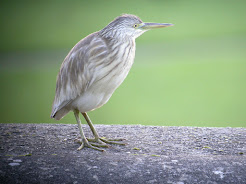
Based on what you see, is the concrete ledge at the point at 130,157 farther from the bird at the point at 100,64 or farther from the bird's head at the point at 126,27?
the bird's head at the point at 126,27

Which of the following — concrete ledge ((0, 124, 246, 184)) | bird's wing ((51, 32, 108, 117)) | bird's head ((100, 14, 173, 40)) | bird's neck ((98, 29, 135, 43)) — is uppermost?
bird's head ((100, 14, 173, 40))

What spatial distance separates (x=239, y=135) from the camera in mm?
4312

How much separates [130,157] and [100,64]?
96cm

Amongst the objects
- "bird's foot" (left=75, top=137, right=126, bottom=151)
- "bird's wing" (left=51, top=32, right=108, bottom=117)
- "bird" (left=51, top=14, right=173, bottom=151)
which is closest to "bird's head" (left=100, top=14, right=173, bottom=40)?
"bird" (left=51, top=14, right=173, bottom=151)

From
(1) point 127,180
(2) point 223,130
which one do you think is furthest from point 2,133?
(2) point 223,130

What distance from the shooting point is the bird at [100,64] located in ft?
11.6

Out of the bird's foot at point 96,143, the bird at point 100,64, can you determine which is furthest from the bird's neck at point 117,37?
the bird's foot at point 96,143

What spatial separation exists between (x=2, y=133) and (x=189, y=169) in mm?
2329

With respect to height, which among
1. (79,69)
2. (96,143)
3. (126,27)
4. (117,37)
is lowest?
(96,143)

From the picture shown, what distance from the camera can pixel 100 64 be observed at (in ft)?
11.6

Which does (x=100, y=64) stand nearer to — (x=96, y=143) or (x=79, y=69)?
(x=79, y=69)

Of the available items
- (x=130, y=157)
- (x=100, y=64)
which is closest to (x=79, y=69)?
(x=100, y=64)

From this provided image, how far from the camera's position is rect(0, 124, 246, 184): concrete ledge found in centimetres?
323

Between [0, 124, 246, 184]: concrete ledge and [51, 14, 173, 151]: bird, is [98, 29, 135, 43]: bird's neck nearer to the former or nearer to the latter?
[51, 14, 173, 151]: bird
